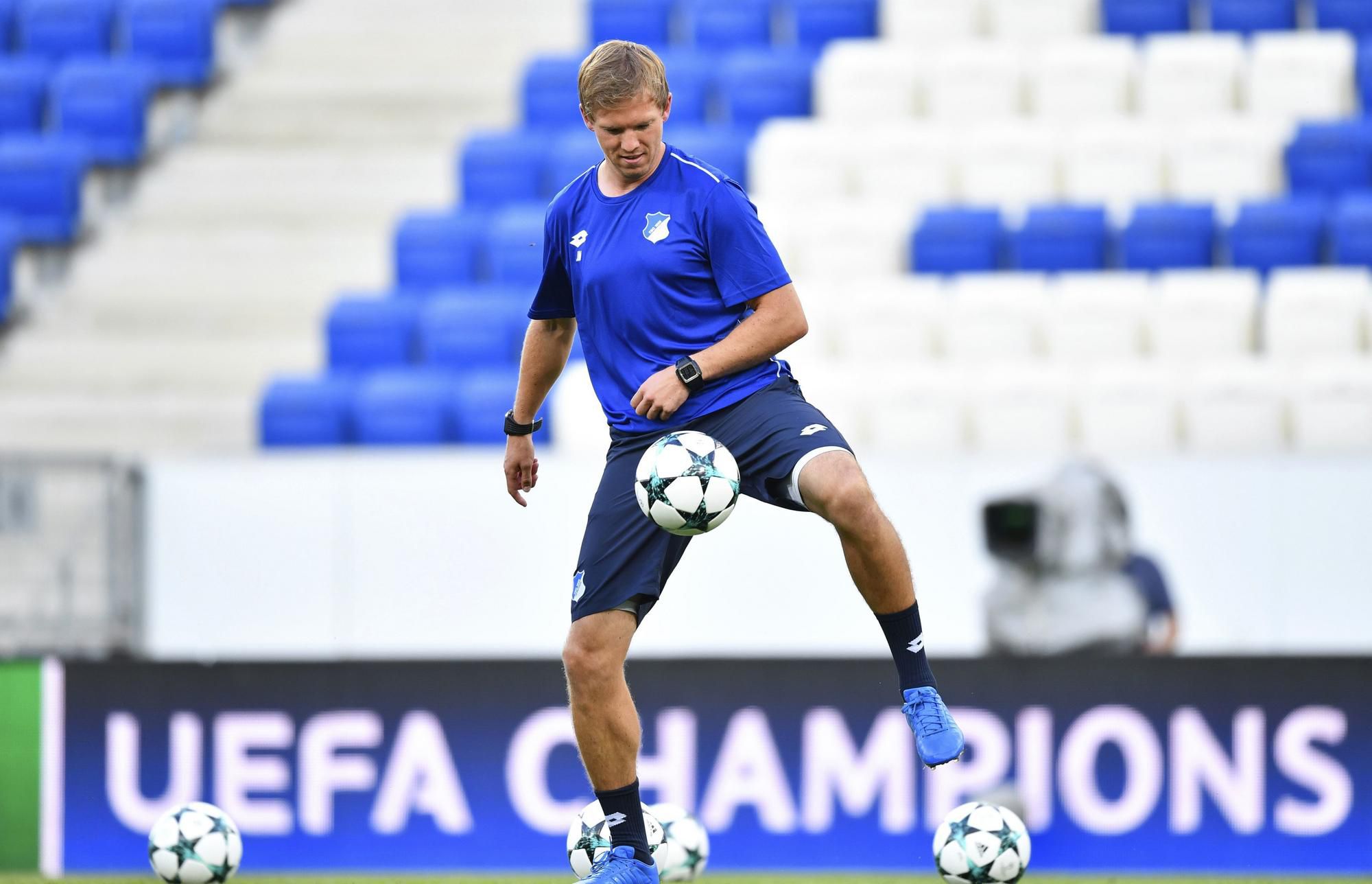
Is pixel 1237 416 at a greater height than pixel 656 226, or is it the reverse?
pixel 1237 416

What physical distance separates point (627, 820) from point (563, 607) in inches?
192

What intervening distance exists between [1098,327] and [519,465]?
589 cm

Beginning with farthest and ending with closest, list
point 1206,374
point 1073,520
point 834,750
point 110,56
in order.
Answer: point 110,56
point 1206,374
point 1073,520
point 834,750

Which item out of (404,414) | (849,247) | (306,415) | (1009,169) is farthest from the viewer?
(1009,169)

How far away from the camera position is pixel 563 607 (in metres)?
9.95

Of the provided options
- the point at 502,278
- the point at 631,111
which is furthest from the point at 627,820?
the point at 502,278

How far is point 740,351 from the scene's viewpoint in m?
4.89

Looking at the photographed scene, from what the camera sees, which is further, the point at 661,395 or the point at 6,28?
the point at 6,28

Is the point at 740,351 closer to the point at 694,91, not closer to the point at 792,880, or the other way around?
the point at 792,880

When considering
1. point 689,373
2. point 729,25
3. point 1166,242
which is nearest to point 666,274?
point 689,373

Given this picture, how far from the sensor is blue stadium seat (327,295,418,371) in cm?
1159

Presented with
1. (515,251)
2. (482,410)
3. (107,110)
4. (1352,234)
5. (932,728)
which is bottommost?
(932,728)

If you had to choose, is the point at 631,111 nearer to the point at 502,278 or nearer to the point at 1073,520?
the point at 1073,520

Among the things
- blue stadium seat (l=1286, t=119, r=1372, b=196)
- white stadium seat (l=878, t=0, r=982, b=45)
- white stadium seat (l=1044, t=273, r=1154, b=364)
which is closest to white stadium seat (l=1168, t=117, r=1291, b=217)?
blue stadium seat (l=1286, t=119, r=1372, b=196)
